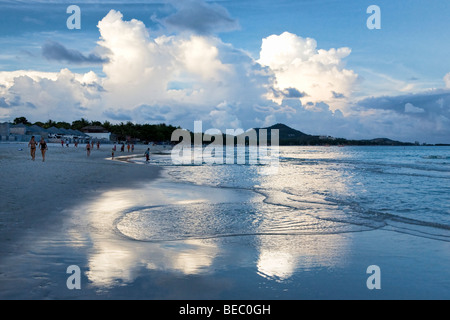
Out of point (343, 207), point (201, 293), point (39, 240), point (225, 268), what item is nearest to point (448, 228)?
point (343, 207)

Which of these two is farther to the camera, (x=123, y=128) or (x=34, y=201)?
(x=123, y=128)

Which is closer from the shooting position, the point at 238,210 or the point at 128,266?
the point at 128,266

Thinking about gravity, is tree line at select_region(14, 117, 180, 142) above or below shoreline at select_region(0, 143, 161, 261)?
above

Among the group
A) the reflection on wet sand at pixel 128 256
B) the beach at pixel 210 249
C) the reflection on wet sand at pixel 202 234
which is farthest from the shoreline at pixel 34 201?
the reflection on wet sand at pixel 128 256

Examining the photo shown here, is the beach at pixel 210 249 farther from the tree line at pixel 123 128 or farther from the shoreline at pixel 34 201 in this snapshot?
the tree line at pixel 123 128

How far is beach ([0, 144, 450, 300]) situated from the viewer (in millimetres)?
4895

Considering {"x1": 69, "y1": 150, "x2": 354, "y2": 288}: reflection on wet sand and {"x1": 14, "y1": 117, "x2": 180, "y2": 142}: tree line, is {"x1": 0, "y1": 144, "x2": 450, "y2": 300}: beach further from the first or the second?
{"x1": 14, "y1": 117, "x2": 180, "y2": 142}: tree line

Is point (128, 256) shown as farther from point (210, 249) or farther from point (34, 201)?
point (34, 201)

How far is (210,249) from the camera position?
699cm

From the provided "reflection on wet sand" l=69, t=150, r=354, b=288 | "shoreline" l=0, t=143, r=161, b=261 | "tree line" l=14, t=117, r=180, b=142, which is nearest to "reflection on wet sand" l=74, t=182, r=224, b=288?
"reflection on wet sand" l=69, t=150, r=354, b=288

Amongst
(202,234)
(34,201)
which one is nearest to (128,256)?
(202,234)
